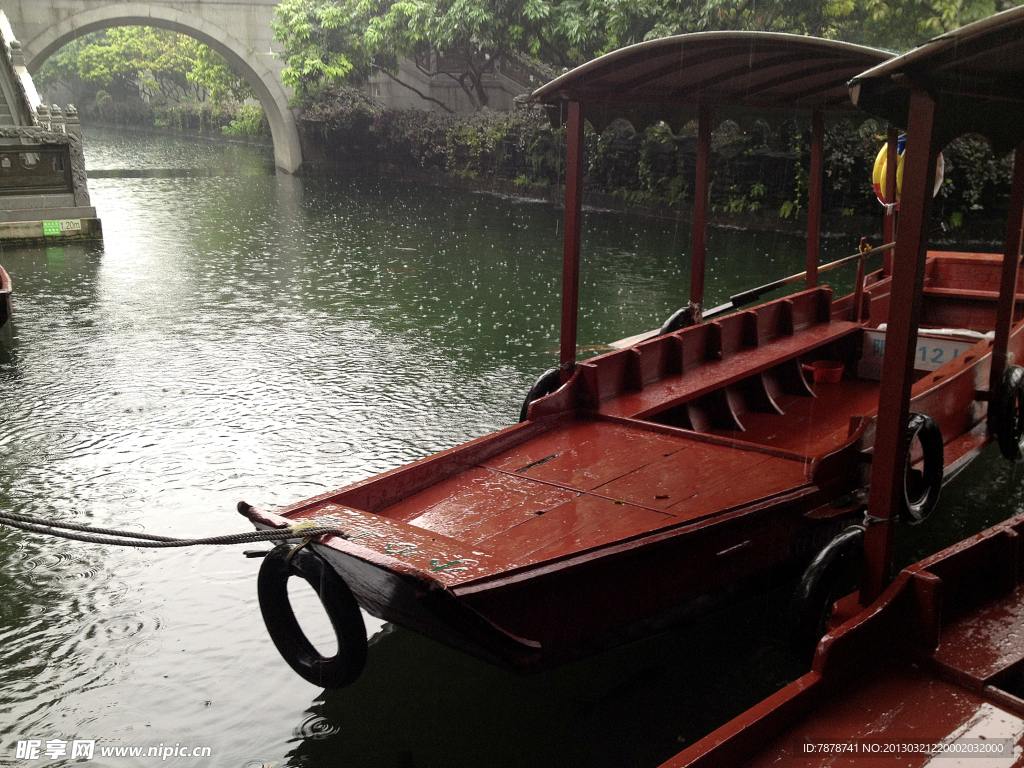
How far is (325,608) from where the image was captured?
333 cm

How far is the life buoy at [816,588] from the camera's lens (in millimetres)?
3867

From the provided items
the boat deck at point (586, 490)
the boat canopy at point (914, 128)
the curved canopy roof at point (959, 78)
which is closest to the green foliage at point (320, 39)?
the boat deck at point (586, 490)

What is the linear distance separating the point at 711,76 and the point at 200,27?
71.8ft

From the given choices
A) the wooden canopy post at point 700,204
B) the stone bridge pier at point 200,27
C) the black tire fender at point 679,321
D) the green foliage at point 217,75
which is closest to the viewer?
the wooden canopy post at point 700,204

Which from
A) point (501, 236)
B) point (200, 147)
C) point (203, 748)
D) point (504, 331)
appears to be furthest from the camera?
point (200, 147)

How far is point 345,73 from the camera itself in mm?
24812

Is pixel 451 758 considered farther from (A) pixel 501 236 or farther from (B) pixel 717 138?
(B) pixel 717 138

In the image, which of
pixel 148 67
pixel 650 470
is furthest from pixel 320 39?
pixel 148 67

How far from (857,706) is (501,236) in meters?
14.0

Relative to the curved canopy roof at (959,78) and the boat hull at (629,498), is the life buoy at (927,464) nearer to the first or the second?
the boat hull at (629,498)

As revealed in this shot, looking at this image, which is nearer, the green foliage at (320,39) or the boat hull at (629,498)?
the boat hull at (629,498)

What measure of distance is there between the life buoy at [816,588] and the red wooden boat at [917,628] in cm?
20

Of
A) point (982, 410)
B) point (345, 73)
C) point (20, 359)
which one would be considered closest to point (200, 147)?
point (345, 73)

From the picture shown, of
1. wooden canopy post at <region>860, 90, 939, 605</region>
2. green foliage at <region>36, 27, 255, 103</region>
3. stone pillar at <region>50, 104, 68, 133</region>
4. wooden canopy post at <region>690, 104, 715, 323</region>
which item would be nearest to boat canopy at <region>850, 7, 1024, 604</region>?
wooden canopy post at <region>860, 90, 939, 605</region>
